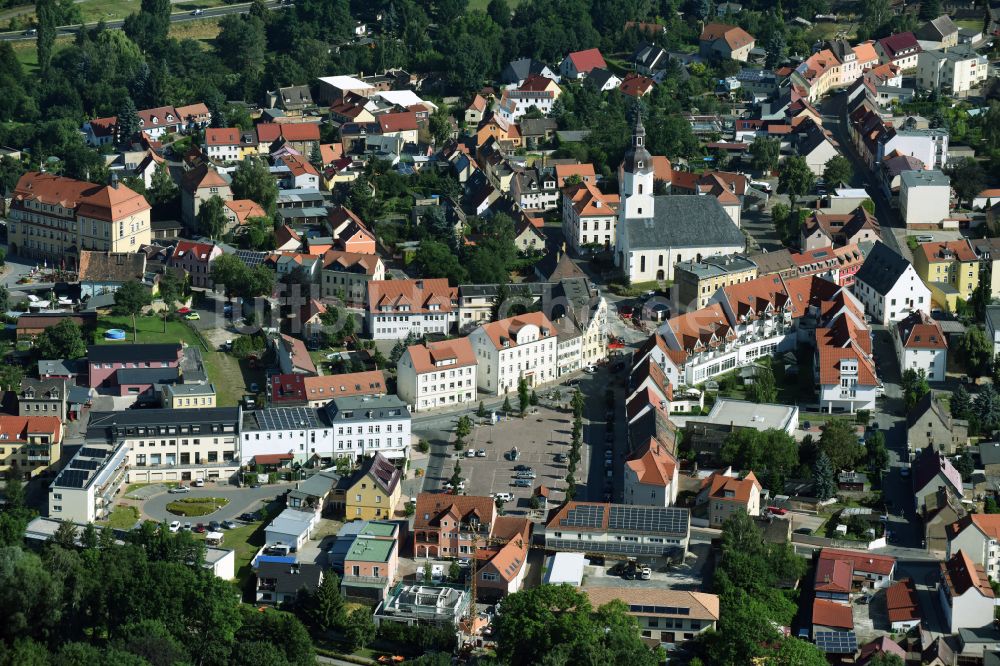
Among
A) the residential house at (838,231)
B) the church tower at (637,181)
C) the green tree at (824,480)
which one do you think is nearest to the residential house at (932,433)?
the green tree at (824,480)

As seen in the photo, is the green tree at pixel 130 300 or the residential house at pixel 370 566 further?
the green tree at pixel 130 300

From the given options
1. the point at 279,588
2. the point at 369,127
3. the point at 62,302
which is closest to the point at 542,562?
the point at 279,588

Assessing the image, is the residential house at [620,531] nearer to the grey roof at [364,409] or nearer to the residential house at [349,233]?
the grey roof at [364,409]

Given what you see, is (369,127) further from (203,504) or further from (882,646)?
(882,646)

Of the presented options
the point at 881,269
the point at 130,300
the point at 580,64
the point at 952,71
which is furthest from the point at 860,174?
the point at 130,300

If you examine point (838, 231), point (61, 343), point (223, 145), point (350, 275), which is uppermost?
point (223, 145)

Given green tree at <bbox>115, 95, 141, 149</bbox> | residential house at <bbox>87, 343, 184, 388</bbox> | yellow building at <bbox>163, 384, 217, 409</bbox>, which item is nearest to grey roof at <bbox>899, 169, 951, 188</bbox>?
residential house at <bbox>87, 343, 184, 388</bbox>

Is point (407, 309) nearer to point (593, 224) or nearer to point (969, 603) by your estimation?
point (593, 224)
